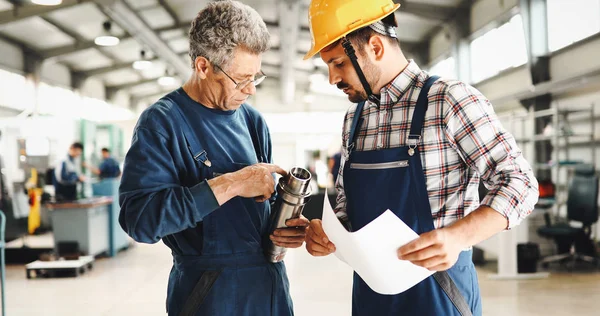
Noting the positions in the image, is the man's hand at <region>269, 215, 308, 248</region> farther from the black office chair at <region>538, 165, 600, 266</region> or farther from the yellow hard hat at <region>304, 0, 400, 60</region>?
the black office chair at <region>538, 165, 600, 266</region>

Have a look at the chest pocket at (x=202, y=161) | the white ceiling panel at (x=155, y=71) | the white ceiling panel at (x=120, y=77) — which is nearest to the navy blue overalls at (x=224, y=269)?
the chest pocket at (x=202, y=161)

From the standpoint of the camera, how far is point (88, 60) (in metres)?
14.0

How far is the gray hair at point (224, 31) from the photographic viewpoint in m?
1.47

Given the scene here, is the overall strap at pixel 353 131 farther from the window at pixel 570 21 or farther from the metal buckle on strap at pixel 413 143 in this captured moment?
the window at pixel 570 21

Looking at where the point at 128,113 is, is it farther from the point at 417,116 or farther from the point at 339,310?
the point at 417,116

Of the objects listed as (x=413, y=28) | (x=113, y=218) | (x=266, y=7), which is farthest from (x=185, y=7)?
(x=413, y=28)

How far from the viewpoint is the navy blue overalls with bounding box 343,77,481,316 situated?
137 centimetres

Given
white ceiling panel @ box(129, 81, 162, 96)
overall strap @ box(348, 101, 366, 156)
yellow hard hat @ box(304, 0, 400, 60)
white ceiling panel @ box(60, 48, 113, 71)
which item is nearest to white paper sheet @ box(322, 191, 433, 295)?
overall strap @ box(348, 101, 366, 156)

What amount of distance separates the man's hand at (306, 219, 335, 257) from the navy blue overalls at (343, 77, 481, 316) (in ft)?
0.45

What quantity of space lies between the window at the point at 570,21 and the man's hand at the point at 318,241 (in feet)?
23.5

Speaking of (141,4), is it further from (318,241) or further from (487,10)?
(318,241)

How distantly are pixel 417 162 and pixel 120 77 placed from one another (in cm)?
1687

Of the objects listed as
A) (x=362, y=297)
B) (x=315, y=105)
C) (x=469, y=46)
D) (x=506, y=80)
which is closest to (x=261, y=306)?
(x=362, y=297)

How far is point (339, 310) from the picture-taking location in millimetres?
4988
